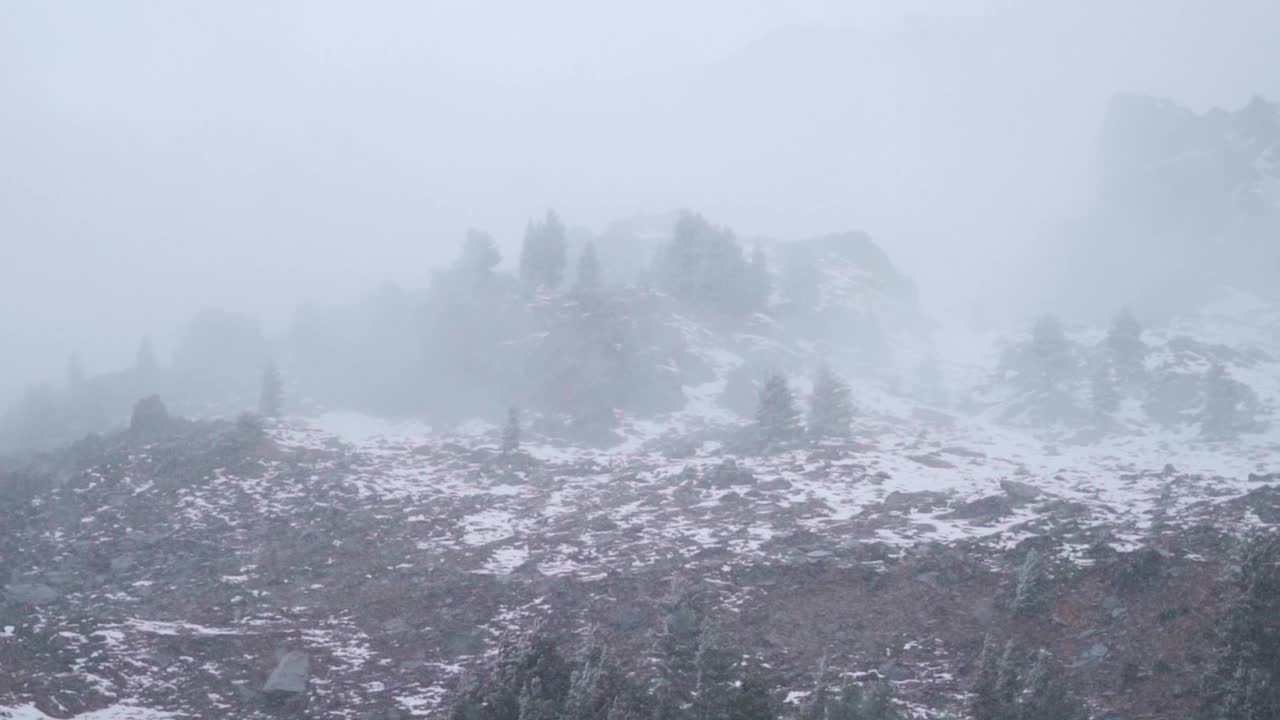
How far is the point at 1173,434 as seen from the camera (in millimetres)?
49281

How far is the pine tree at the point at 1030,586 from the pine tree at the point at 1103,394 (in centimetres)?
4004

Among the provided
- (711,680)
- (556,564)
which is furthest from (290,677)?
(711,680)

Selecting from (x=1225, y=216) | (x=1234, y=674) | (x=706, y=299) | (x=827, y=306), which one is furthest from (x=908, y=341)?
(x=1234, y=674)

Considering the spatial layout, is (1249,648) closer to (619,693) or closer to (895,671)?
(895,671)

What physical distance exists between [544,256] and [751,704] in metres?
52.4

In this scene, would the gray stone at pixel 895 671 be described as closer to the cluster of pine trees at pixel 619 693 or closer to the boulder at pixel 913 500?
the cluster of pine trees at pixel 619 693

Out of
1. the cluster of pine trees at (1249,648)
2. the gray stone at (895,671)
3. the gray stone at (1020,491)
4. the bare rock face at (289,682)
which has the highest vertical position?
the cluster of pine trees at (1249,648)

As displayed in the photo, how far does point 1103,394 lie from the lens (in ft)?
179

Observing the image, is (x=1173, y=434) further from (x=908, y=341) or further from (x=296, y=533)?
(x=296, y=533)

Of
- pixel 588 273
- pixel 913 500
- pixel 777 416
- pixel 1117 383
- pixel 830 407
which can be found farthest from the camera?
pixel 588 273

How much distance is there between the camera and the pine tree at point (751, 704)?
13.8m

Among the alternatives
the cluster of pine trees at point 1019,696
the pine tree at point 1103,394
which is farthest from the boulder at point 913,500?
the pine tree at point 1103,394

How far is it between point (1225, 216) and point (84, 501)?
327ft

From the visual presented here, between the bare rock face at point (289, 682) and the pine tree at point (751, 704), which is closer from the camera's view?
the pine tree at point (751, 704)
